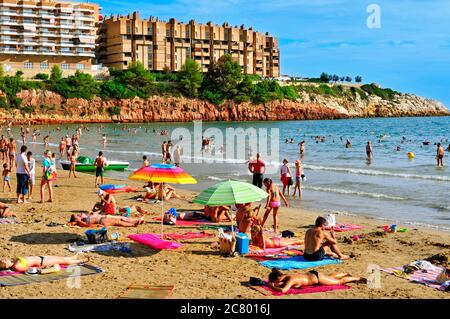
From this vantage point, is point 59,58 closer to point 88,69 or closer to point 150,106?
point 88,69

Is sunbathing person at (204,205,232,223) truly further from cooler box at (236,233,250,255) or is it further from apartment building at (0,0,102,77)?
apartment building at (0,0,102,77)

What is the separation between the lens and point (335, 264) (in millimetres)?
10219

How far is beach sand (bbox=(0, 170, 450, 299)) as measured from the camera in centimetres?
844

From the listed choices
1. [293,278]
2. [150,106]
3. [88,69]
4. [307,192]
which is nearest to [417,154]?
[307,192]

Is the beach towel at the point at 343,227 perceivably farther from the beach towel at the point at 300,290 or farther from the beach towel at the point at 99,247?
the beach towel at the point at 99,247

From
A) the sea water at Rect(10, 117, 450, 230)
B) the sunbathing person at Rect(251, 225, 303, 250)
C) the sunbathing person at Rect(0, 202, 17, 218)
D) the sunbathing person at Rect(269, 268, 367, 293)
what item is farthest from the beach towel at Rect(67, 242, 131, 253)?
the sea water at Rect(10, 117, 450, 230)

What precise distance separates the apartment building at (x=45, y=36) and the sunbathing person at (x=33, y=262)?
→ 8997 cm

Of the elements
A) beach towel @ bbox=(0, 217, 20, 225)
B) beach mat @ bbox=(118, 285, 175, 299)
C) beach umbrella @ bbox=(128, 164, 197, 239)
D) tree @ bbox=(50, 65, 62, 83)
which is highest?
tree @ bbox=(50, 65, 62, 83)

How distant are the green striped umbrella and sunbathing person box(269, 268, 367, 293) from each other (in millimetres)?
2085

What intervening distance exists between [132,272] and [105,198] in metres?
5.36

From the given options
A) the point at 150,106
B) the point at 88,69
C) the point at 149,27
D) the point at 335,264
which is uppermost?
the point at 149,27

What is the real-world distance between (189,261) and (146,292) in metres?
2.18

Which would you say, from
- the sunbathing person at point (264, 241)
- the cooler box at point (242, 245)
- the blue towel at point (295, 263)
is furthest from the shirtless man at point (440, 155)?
the cooler box at point (242, 245)

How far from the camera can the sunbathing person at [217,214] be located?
14.2 meters
